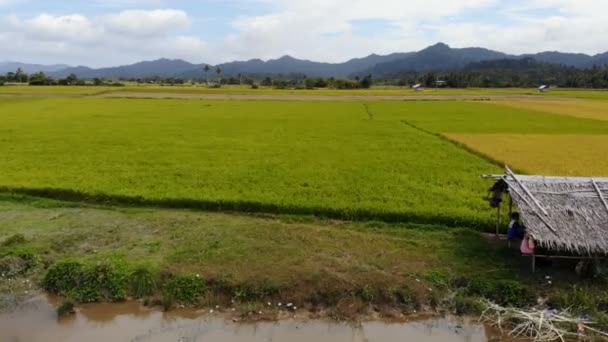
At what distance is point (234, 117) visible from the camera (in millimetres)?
38969

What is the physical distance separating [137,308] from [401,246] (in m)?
5.54

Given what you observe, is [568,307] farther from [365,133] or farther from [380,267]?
[365,133]

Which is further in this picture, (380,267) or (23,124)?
(23,124)

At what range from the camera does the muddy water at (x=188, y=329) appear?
8.09 meters

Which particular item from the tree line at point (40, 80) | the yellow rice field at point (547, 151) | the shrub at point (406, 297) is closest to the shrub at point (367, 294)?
the shrub at point (406, 297)

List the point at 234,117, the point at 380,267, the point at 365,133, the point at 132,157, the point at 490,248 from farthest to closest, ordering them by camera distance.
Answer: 1. the point at 234,117
2. the point at 365,133
3. the point at 132,157
4. the point at 490,248
5. the point at 380,267

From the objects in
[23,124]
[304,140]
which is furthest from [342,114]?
[23,124]

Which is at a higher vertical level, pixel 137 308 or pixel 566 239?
pixel 566 239

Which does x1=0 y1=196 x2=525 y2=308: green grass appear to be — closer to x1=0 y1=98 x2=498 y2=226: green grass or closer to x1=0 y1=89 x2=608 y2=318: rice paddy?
x1=0 y1=89 x2=608 y2=318: rice paddy

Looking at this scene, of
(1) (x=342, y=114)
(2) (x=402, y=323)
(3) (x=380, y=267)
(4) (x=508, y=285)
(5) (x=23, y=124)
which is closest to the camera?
(2) (x=402, y=323)

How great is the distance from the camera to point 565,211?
9.93m

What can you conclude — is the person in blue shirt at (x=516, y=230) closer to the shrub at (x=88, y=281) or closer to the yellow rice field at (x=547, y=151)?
the yellow rice field at (x=547, y=151)

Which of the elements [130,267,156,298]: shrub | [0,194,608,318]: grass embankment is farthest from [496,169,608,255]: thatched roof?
[130,267,156,298]: shrub

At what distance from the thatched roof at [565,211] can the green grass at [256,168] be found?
2408 millimetres
